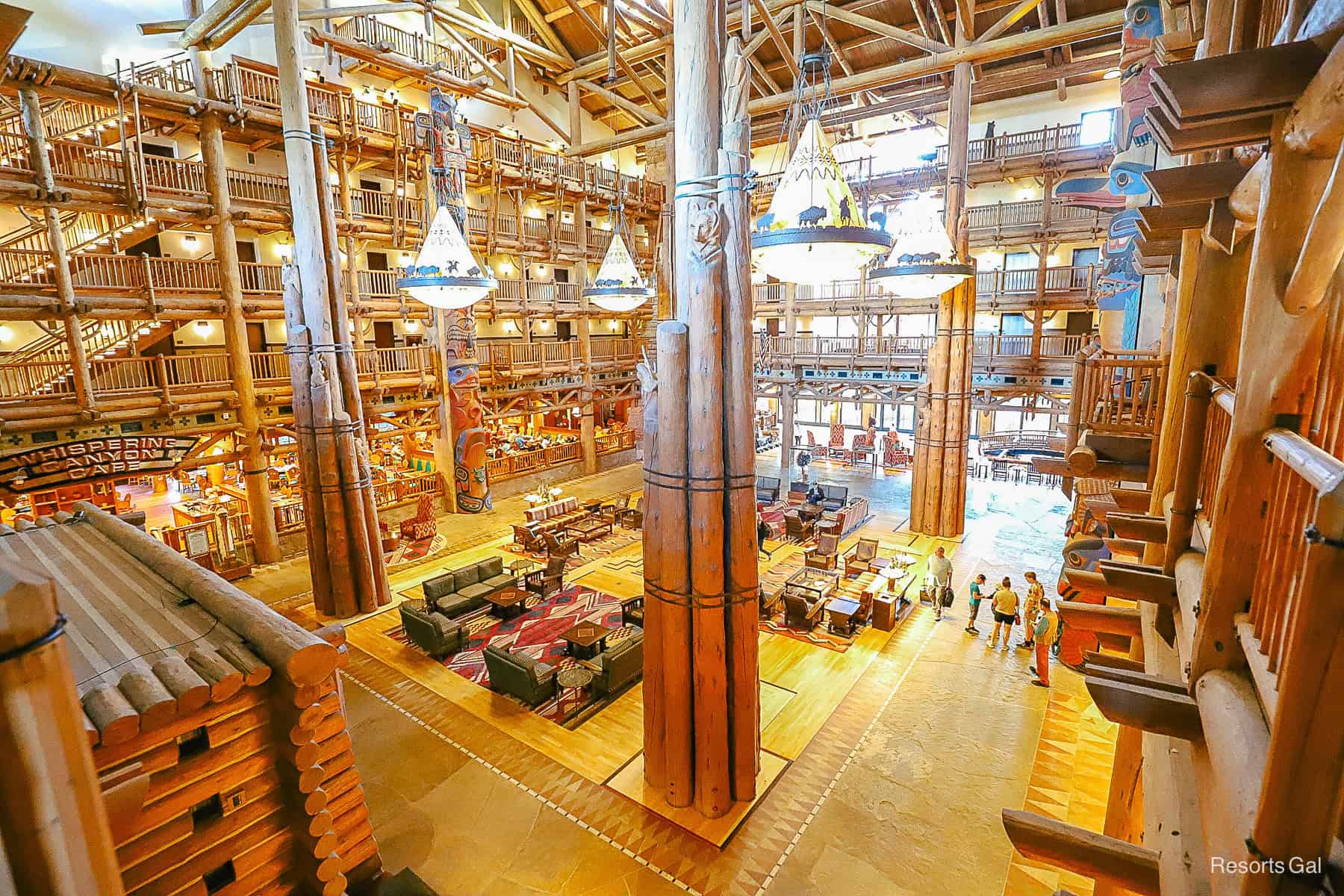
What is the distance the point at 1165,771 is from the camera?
7.96 ft

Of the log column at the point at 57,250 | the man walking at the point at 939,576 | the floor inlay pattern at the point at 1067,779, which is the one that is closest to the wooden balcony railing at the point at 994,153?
the man walking at the point at 939,576

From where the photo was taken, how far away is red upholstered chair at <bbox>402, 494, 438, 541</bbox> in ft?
43.8

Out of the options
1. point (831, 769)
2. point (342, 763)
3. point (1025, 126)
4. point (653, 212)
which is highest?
point (1025, 126)

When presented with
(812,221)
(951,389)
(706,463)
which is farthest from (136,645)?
(951,389)

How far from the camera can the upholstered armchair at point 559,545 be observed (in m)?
12.3

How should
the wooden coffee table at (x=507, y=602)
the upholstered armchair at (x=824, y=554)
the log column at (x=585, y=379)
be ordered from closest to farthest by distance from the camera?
the wooden coffee table at (x=507, y=602)
the upholstered armchair at (x=824, y=554)
the log column at (x=585, y=379)

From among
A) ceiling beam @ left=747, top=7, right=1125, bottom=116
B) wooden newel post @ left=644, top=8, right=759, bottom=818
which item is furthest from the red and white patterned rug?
ceiling beam @ left=747, top=7, right=1125, bottom=116

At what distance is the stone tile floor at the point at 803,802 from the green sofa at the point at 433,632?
673 mm

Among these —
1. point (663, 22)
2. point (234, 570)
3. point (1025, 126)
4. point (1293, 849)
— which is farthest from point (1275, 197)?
point (1025, 126)

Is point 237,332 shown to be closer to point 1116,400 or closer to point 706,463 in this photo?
point 706,463

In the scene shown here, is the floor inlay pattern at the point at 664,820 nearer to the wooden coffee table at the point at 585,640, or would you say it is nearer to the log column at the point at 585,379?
the wooden coffee table at the point at 585,640

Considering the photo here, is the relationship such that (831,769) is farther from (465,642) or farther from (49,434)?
(49,434)

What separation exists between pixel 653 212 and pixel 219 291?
14139 mm

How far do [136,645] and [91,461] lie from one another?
32.1ft
